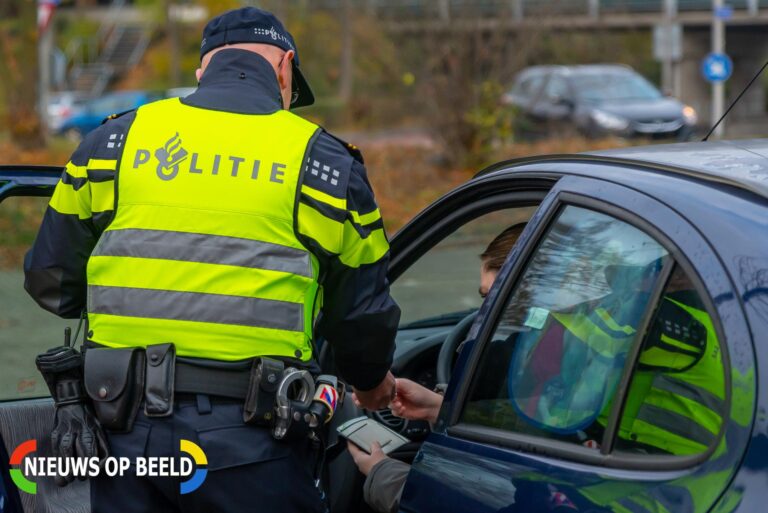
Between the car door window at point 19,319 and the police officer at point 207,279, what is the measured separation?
3.30ft

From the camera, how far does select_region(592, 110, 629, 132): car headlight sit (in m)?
18.3

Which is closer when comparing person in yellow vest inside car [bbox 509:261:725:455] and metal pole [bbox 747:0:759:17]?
person in yellow vest inside car [bbox 509:261:725:455]

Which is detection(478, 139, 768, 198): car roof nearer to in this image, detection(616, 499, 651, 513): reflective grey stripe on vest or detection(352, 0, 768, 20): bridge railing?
detection(616, 499, 651, 513): reflective grey stripe on vest

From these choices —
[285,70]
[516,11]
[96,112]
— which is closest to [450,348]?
[285,70]

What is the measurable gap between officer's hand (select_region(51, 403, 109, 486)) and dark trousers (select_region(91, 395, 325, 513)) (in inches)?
1.2

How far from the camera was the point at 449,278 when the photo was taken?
6.30 metres

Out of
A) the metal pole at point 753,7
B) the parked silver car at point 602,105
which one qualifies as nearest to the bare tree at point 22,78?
the parked silver car at point 602,105

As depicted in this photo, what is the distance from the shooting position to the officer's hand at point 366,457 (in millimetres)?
2740

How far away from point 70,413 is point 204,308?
A: 1.23 ft

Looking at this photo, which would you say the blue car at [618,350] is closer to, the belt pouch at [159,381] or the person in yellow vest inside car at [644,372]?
the person in yellow vest inside car at [644,372]

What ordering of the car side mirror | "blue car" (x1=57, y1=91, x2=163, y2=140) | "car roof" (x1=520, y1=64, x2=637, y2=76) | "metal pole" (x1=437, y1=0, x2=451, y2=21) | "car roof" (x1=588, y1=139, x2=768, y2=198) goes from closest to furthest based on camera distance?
"car roof" (x1=588, y1=139, x2=768, y2=198) < "metal pole" (x1=437, y1=0, x2=451, y2=21) < "car roof" (x1=520, y1=64, x2=637, y2=76) < the car side mirror < "blue car" (x1=57, y1=91, x2=163, y2=140)

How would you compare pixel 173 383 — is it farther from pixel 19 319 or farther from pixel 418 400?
pixel 19 319

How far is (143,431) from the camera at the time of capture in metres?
2.42

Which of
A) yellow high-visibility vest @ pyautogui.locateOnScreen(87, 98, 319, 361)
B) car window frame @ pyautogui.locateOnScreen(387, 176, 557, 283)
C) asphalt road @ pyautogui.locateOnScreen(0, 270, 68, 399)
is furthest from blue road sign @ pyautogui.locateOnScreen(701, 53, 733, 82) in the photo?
yellow high-visibility vest @ pyautogui.locateOnScreen(87, 98, 319, 361)
